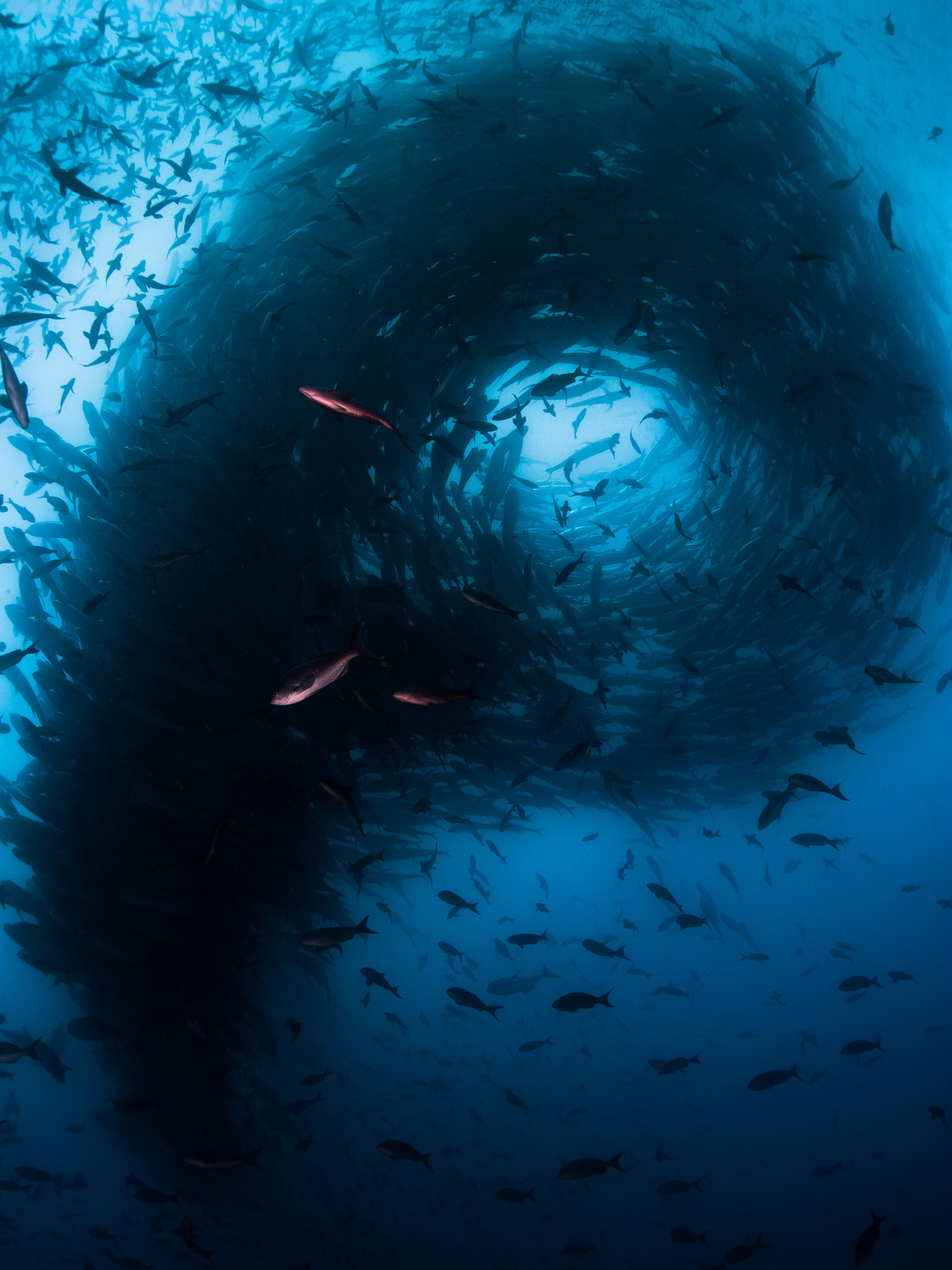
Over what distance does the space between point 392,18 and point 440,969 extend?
48.7m

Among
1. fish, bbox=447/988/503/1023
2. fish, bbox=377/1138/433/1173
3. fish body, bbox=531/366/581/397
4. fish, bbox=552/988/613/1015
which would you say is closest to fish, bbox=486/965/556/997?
fish, bbox=447/988/503/1023

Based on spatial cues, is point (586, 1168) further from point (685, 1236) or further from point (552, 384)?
point (552, 384)

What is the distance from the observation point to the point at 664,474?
13328 millimetres

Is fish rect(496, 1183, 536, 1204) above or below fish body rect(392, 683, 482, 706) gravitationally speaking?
below

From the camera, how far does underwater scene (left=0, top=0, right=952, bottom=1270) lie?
686 cm

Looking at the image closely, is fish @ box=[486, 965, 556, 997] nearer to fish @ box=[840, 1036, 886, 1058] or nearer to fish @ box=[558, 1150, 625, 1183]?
fish @ box=[558, 1150, 625, 1183]

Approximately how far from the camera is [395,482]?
9.09 m

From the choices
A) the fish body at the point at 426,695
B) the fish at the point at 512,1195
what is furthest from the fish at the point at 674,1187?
→ the fish body at the point at 426,695

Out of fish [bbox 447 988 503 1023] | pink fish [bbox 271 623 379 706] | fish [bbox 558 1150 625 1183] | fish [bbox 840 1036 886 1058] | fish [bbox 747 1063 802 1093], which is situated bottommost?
fish [bbox 558 1150 625 1183]

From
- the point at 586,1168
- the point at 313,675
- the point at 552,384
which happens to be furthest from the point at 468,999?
the point at 552,384

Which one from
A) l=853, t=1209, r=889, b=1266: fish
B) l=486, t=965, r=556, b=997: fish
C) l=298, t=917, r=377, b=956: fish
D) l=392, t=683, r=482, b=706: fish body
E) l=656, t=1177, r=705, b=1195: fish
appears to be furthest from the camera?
l=486, t=965, r=556, b=997: fish

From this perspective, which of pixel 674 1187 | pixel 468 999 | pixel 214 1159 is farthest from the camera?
pixel 674 1187

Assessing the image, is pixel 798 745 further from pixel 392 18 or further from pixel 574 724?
pixel 392 18

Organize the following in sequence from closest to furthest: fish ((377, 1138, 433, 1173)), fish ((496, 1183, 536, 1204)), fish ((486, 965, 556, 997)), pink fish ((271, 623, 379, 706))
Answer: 1. pink fish ((271, 623, 379, 706))
2. fish ((377, 1138, 433, 1173))
3. fish ((496, 1183, 536, 1204))
4. fish ((486, 965, 556, 997))
